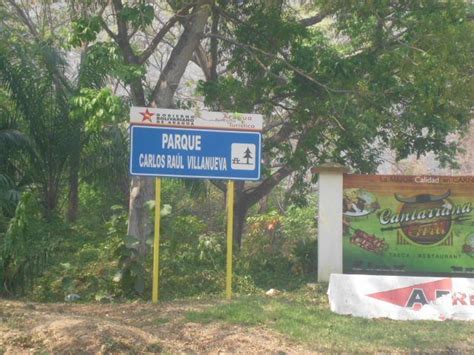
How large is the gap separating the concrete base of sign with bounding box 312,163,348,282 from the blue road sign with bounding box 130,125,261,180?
10.4ft

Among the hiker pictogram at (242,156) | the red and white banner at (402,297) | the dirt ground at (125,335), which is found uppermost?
the hiker pictogram at (242,156)

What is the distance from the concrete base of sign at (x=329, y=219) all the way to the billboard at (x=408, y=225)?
186mm

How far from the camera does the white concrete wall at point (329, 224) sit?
13.2 meters

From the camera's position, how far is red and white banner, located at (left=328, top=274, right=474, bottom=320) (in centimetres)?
1005

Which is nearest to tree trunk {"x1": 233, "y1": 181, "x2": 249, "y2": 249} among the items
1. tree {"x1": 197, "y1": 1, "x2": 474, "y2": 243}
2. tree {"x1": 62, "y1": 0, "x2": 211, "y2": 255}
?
tree {"x1": 197, "y1": 1, "x2": 474, "y2": 243}

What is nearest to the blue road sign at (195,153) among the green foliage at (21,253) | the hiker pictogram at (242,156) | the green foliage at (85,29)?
the hiker pictogram at (242,156)

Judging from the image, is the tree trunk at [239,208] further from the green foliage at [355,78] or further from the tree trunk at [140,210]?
the tree trunk at [140,210]

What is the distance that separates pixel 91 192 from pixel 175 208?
106 inches

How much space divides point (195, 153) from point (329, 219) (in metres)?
3.91

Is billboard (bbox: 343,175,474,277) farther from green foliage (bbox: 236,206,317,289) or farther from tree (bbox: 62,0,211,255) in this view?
tree (bbox: 62,0,211,255)

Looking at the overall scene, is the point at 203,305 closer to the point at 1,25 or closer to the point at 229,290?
the point at 229,290

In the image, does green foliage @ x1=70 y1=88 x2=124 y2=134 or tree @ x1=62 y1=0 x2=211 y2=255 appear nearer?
green foliage @ x1=70 y1=88 x2=124 y2=134

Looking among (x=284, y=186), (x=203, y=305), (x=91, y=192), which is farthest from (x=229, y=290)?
(x=284, y=186)

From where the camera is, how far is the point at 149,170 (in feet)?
34.0
